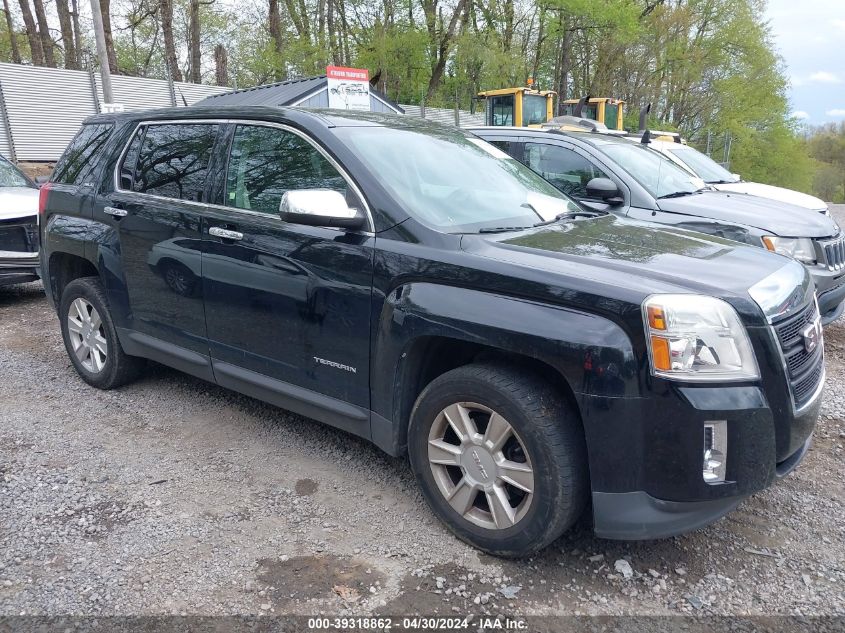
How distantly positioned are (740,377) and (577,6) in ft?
107

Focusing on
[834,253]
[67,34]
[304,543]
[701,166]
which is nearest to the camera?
[304,543]

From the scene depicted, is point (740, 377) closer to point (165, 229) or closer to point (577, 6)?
point (165, 229)

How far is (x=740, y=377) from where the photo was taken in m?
2.32

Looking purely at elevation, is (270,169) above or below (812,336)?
above

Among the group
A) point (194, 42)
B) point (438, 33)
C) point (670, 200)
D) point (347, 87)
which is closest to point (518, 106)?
point (347, 87)

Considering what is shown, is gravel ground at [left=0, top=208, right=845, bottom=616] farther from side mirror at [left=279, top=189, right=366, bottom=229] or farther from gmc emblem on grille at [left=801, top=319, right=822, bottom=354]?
side mirror at [left=279, top=189, right=366, bottom=229]

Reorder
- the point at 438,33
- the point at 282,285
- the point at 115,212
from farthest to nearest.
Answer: the point at 438,33
the point at 115,212
the point at 282,285

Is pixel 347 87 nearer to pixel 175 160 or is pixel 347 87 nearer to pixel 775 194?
pixel 775 194

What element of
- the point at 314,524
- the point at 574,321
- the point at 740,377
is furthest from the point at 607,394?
the point at 314,524

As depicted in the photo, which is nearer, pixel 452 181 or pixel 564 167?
pixel 452 181

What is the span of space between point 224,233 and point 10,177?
6095mm

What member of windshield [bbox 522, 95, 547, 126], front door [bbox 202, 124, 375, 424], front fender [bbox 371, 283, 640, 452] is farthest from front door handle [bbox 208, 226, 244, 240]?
windshield [bbox 522, 95, 547, 126]

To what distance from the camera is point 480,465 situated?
8.95ft

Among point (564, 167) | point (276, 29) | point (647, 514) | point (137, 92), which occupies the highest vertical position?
point (276, 29)
